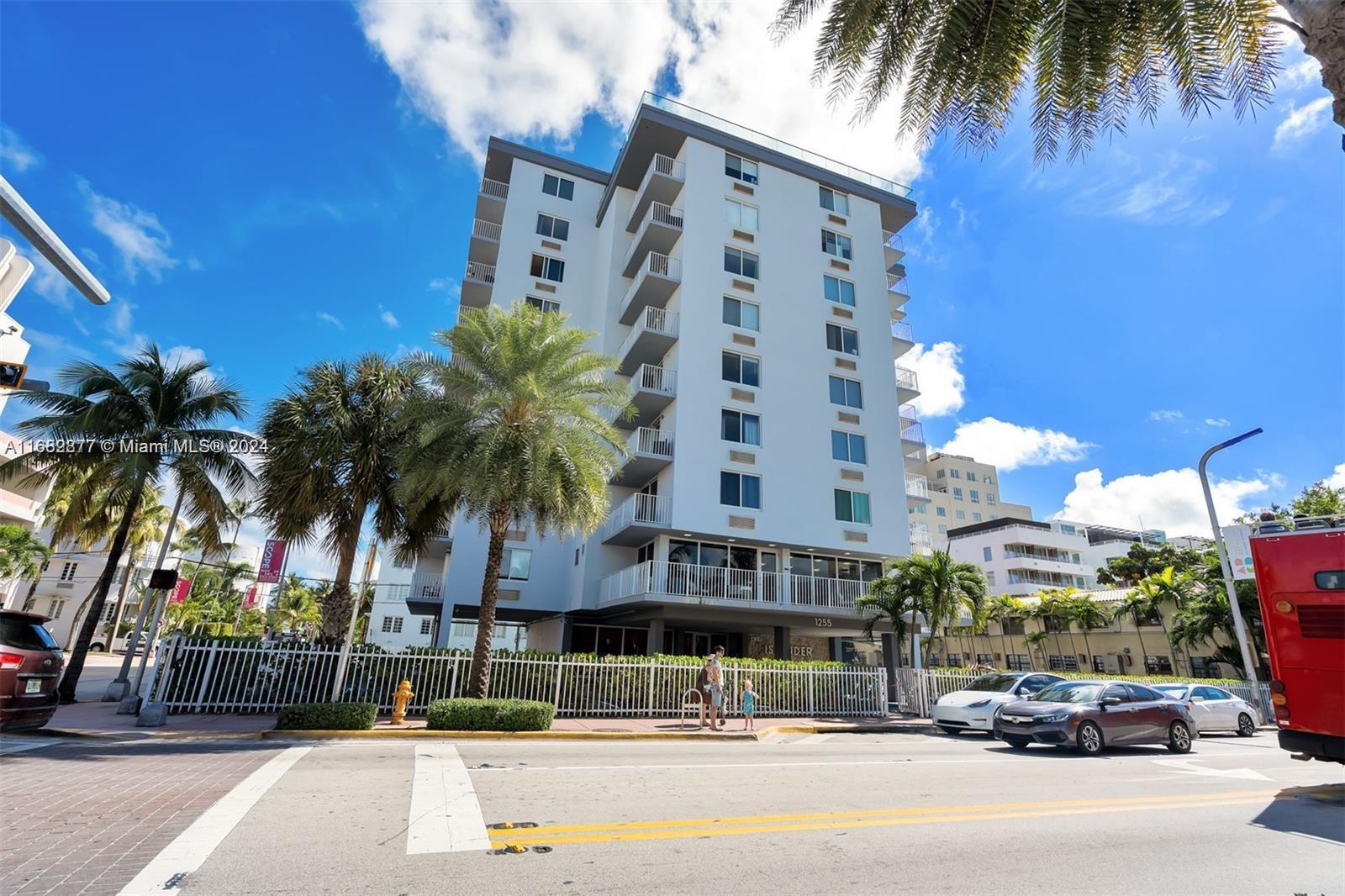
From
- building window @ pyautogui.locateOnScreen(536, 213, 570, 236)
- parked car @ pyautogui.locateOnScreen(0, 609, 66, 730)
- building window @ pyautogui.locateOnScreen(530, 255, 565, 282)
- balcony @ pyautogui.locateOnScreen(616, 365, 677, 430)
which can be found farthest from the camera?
building window @ pyautogui.locateOnScreen(536, 213, 570, 236)

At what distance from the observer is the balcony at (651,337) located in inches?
982

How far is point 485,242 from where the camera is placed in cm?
3231

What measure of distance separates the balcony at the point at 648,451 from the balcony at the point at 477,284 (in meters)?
11.7

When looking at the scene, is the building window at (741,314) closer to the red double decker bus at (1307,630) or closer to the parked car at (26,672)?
the red double decker bus at (1307,630)

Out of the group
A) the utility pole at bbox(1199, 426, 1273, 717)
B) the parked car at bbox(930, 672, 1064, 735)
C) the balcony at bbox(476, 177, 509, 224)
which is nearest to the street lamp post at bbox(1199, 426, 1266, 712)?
the utility pole at bbox(1199, 426, 1273, 717)

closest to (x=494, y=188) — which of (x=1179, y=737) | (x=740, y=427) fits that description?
(x=740, y=427)

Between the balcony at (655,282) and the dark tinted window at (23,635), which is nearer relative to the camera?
the dark tinted window at (23,635)

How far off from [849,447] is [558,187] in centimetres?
2029

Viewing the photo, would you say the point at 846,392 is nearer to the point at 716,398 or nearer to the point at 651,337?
the point at 716,398

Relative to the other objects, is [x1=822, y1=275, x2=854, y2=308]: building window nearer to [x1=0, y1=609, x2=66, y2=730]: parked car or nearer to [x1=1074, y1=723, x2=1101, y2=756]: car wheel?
[x1=1074, y1=723, x2=1101, y2=756]: car wheel

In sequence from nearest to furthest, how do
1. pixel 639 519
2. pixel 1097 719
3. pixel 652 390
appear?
pixel 1097 719 → pixel 639 519 → pixel 652 390

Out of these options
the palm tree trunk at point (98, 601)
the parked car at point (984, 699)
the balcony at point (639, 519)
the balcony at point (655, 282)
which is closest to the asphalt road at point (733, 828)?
the parked car at point (984, 699)

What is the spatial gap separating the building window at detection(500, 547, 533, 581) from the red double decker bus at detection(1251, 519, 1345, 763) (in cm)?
2277

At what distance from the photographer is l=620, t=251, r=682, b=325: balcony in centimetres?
2585
